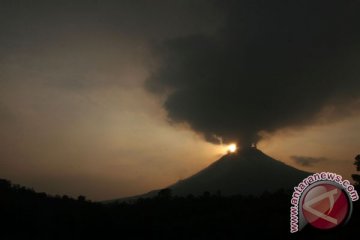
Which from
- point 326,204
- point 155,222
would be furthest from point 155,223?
point 326,204

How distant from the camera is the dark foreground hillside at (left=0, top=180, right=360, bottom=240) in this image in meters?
30.7

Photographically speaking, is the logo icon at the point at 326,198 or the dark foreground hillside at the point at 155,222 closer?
the logo icon at the point at 326,198

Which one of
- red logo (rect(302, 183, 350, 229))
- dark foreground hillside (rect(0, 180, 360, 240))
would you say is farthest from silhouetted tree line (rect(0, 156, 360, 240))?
red logo (rect(302, 183, 350, 229))

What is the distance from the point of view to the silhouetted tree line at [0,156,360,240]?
100 feet

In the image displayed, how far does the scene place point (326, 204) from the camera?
21.7 metres

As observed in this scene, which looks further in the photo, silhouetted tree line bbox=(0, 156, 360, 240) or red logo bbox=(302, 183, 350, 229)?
silhouetted tree line bbox=(0, 156, 360, 240)

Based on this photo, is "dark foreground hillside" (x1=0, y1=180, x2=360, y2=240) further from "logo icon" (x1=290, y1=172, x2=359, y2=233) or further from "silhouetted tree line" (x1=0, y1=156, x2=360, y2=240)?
"logo icon" (x1=290, y1=172, x2=359, y2=233)

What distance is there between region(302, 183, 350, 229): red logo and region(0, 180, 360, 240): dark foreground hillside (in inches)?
139

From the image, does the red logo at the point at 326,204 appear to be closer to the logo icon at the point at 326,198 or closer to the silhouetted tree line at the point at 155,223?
the logo icon at the point at 326,198

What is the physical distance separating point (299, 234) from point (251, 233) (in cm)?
481

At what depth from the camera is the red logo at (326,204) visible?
2162cm

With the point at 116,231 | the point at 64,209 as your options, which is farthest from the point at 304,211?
the point at 64,209

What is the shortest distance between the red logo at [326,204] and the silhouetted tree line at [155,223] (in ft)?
9.83

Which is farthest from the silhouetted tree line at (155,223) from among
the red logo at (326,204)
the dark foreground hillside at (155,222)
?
the red logo at (326,204)
